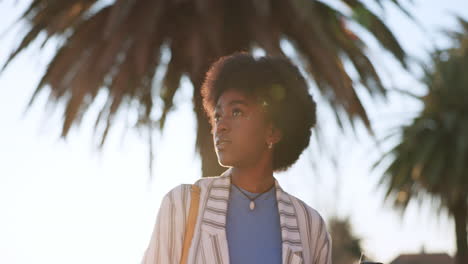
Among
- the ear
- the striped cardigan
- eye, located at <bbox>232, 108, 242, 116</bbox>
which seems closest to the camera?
the striped cardigan

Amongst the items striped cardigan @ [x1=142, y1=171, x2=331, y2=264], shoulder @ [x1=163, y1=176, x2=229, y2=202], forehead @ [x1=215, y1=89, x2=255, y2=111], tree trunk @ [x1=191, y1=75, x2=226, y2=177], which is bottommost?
striped cardigan @ [x1=142, y1=171, x2=331, y2=264]

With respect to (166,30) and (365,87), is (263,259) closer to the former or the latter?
(166,30)

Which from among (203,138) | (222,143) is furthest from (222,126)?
(203,138)

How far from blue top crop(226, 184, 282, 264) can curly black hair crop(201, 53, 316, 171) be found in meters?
0.34

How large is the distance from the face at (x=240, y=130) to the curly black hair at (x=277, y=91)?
0.06 m

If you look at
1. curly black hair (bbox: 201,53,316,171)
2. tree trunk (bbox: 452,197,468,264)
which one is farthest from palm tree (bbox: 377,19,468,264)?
curly black hair (bbox: 201,53,316,171)

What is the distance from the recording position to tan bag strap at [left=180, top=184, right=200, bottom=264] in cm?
308

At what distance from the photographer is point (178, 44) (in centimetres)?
850

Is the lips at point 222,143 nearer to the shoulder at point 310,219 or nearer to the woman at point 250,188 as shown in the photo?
the woman at point 250,188

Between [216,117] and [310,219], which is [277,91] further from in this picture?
[310,219]

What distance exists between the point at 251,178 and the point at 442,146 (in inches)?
800

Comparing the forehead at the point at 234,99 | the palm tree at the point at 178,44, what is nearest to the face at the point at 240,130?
the forehead at the point at 234,99

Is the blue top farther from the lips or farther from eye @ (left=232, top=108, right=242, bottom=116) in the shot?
eye @ (left=232, top=108, right=242, bottom=116)

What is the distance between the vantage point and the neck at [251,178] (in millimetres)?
3369
